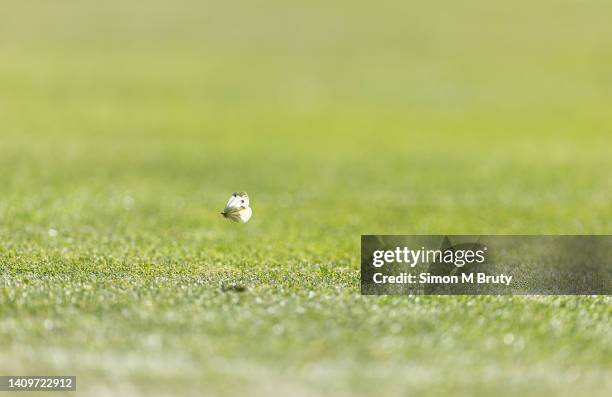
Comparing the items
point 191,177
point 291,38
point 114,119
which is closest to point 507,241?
point 191,177

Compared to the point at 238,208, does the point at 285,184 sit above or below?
above

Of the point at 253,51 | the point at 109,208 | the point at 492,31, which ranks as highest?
the point at 492,31

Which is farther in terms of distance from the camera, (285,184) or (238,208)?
(285,184)

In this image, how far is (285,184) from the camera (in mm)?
19406

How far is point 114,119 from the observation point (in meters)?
29.0

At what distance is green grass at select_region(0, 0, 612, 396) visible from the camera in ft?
23.3

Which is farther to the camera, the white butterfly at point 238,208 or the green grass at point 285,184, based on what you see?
the white butterfly at point 238,208

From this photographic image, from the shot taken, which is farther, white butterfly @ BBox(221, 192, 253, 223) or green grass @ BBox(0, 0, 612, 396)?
white butterfly @ BBox(221, 192, 253, 223)

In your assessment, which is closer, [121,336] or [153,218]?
[121,336]

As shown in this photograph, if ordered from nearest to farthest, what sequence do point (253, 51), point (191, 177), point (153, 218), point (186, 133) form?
1. point (153, 218)
2. point (191, 177)
3. point (186, 133)
4. point (253, 51)

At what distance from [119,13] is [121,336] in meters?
45.9

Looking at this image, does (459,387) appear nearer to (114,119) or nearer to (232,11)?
(114,119)

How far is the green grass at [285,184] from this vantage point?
23.3 feet

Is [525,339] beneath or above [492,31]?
beneath
